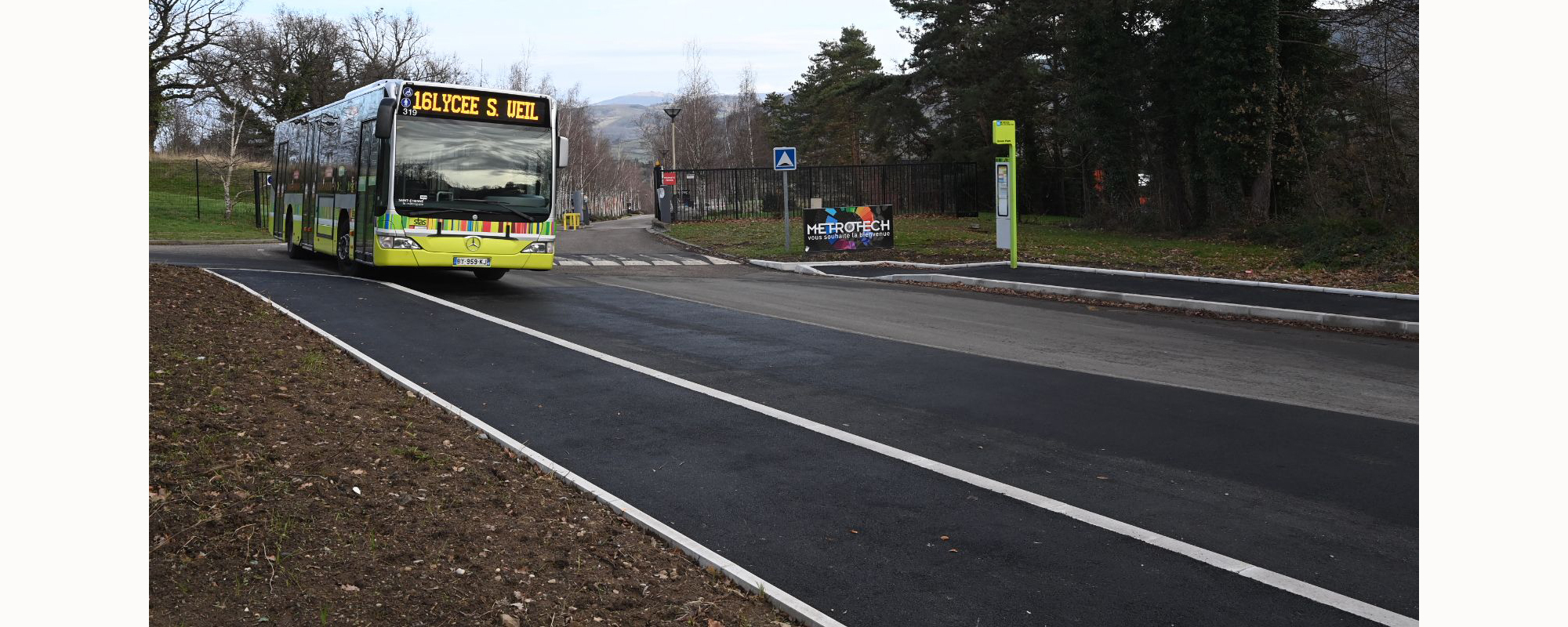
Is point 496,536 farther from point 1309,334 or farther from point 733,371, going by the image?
point 1309,334

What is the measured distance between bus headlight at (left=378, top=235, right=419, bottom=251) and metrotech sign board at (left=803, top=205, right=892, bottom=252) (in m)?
10.9

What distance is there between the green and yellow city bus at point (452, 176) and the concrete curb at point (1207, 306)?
725 cm

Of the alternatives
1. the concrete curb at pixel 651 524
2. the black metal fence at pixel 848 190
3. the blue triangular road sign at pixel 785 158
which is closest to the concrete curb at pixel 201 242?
the blue triangular road sign at pixel 785 158

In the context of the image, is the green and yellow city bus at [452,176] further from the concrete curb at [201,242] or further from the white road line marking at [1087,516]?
the concrete curb at [201,242]

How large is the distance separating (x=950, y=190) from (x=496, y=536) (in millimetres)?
39081

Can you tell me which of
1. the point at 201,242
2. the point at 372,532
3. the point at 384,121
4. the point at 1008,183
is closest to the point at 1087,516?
the point at 372,532

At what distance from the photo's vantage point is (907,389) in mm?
10094

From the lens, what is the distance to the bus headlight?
55.4 feet

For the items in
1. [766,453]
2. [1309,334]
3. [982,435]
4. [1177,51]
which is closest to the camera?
[766,453]

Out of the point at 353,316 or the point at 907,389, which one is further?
the point at 353,316

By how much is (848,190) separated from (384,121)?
29.4 m

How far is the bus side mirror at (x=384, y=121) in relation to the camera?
650 inches

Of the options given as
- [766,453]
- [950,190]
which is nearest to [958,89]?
[950,190]

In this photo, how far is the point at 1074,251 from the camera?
81.8 ft
